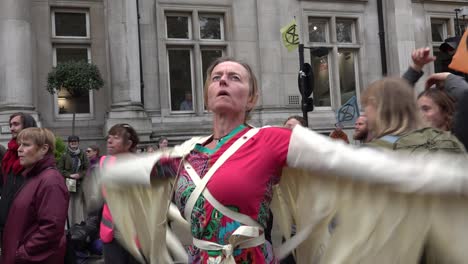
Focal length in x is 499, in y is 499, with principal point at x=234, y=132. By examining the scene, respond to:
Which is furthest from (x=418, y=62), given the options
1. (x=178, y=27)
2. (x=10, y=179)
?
(x=178, y=27)

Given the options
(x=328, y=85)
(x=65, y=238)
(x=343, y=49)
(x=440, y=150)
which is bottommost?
(x=65, y=238)

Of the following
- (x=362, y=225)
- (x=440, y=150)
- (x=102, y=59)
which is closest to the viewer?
(x=362, y=225)

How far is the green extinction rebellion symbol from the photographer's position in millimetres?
11805

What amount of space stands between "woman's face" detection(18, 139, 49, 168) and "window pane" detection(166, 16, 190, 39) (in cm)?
1035

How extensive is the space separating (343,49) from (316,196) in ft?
46.6

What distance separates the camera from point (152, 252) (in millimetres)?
2424

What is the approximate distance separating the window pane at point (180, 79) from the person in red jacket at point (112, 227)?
957cm

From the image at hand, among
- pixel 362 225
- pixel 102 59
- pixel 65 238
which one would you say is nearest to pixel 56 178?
pixel 65 238

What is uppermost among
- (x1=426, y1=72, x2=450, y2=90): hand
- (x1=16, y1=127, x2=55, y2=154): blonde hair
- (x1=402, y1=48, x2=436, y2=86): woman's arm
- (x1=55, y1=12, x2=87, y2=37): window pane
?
(x1=55, y1=12, x2=87, y2=37): window pane

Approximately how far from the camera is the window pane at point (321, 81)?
15.4 meters

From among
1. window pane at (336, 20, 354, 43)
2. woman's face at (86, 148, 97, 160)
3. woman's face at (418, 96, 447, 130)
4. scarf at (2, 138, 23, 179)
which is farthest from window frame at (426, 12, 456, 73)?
scarf at (2, 138, 23, 179)

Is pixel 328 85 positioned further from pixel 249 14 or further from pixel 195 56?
pixel 195 56

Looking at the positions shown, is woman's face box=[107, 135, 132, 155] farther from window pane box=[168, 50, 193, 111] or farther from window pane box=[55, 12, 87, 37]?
window pane box=[55, 12, 87, 37]

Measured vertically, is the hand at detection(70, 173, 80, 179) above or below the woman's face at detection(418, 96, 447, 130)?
below
